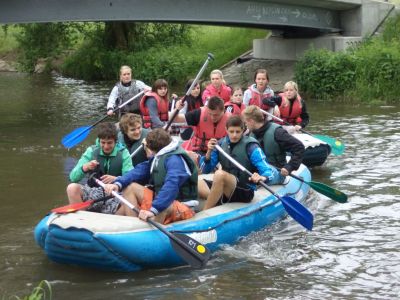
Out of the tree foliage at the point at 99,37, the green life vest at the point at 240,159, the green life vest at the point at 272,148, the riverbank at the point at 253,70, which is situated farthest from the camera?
the tree foliage at the point at 99,37

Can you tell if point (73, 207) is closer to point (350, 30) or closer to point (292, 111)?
point (292, 111)

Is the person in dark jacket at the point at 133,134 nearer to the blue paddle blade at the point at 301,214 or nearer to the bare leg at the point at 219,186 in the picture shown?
the bare leg at the point at 219,186

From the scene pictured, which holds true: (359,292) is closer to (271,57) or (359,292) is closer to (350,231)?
(350,231)

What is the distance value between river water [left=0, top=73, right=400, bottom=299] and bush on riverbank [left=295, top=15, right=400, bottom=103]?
3834 mm

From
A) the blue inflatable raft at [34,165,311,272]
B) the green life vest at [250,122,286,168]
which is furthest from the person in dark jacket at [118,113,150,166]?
the blue inflatable raft at [34,165,311,272]

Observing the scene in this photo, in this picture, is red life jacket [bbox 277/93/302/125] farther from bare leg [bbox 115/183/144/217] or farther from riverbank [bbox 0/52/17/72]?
riverbank [bbox 0/52/17/72]

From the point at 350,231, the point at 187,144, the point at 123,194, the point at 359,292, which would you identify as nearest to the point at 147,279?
the point at 123,194

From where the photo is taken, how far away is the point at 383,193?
8.27 metres

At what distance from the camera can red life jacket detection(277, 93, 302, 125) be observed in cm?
970

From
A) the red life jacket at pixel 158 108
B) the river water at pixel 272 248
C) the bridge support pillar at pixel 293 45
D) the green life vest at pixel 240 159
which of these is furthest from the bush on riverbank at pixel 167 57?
the green life vest at pixel 240 159

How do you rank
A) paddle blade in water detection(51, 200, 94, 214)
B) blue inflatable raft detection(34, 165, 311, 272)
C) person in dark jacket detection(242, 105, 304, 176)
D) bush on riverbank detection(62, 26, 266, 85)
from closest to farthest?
blue inflatable raft detection(34, 165, 311, 272), paddle blade in water detection(51, 200, 94, 214), person in dark jacket detection(242, 105, 304, 176), bush on riverbank detection(62, 26, 266, 85)

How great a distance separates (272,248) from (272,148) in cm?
129

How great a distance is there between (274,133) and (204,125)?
2.63ft

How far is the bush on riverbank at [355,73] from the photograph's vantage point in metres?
15.4
